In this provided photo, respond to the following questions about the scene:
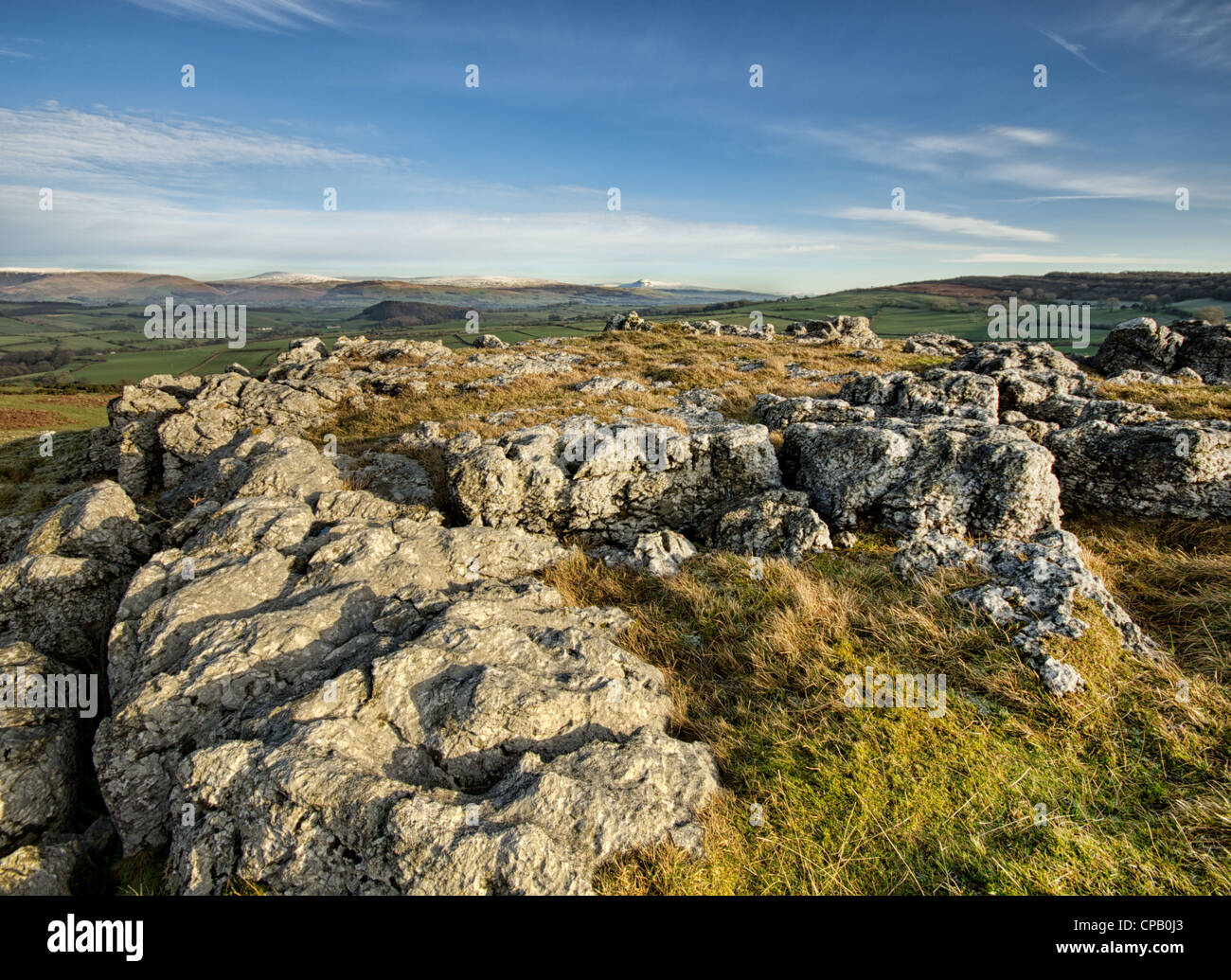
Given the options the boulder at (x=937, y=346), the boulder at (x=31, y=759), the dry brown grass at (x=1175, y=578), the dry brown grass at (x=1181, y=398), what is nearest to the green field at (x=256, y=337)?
the boulder at (x=937, y=346)

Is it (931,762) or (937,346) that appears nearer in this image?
(931,762)

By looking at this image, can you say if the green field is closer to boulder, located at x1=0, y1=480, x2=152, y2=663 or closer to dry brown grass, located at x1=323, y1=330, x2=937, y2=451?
dry brown grass, located at x1=323, y1=330, x2=937, y2=451

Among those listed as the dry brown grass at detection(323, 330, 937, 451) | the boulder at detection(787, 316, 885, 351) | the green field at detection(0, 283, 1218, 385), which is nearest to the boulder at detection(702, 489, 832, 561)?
the dry brown grass at detection(323, 330, 937, 451)

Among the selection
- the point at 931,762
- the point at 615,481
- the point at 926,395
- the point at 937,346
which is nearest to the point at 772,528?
the point at 615,481

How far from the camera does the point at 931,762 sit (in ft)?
16.0

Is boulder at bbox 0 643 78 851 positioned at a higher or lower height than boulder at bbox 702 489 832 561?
lower

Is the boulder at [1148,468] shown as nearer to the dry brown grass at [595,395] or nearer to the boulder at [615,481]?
the boulder at [615,481]

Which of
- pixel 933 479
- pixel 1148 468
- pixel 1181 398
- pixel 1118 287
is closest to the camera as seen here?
pixel 1148 468

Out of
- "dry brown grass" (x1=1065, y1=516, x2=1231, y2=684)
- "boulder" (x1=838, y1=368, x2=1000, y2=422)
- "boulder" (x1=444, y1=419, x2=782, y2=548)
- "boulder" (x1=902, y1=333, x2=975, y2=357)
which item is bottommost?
"dry brown grass" (x1=1065, y1=516, x2=1231, y2=684)

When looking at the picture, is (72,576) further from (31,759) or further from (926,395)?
(926,395)

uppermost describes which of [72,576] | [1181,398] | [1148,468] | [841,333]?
[841,333]

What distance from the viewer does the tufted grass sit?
402 centimetres
